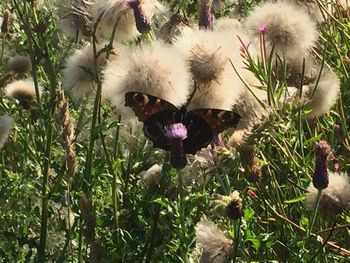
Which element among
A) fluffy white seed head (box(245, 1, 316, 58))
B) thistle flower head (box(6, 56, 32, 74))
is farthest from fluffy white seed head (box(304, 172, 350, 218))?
thistle flower head (box(6, 56, 32, 74))

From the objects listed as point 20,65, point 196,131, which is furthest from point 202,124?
Result: point 20,65

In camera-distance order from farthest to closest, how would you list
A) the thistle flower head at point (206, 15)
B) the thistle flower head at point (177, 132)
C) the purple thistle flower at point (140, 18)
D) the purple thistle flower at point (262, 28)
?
the thistle flower head at point (206, 15), the purple thistle flower at point (140, 18), the purple thistle flower at point (262, 28), the thistle flower head at point (177, 132)

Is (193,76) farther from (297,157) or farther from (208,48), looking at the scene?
(297,157)

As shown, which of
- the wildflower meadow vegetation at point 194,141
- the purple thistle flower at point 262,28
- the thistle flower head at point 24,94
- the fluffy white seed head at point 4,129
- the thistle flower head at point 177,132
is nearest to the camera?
the thistle flower head at point 177,132

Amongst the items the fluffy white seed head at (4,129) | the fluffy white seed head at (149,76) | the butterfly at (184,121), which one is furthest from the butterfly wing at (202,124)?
the fluffy white seed head at (4,129)

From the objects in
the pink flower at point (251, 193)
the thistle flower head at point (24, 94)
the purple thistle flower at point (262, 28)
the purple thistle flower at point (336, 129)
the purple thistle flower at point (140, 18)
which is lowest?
the pink flower at point (251, 193)

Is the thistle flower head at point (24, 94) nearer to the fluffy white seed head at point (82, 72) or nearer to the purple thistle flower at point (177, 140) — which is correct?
the fluffy white seed head at point (82, 72)

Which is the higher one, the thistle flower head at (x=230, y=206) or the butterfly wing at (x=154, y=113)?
the butterfly wing at (x=154, y=113)
